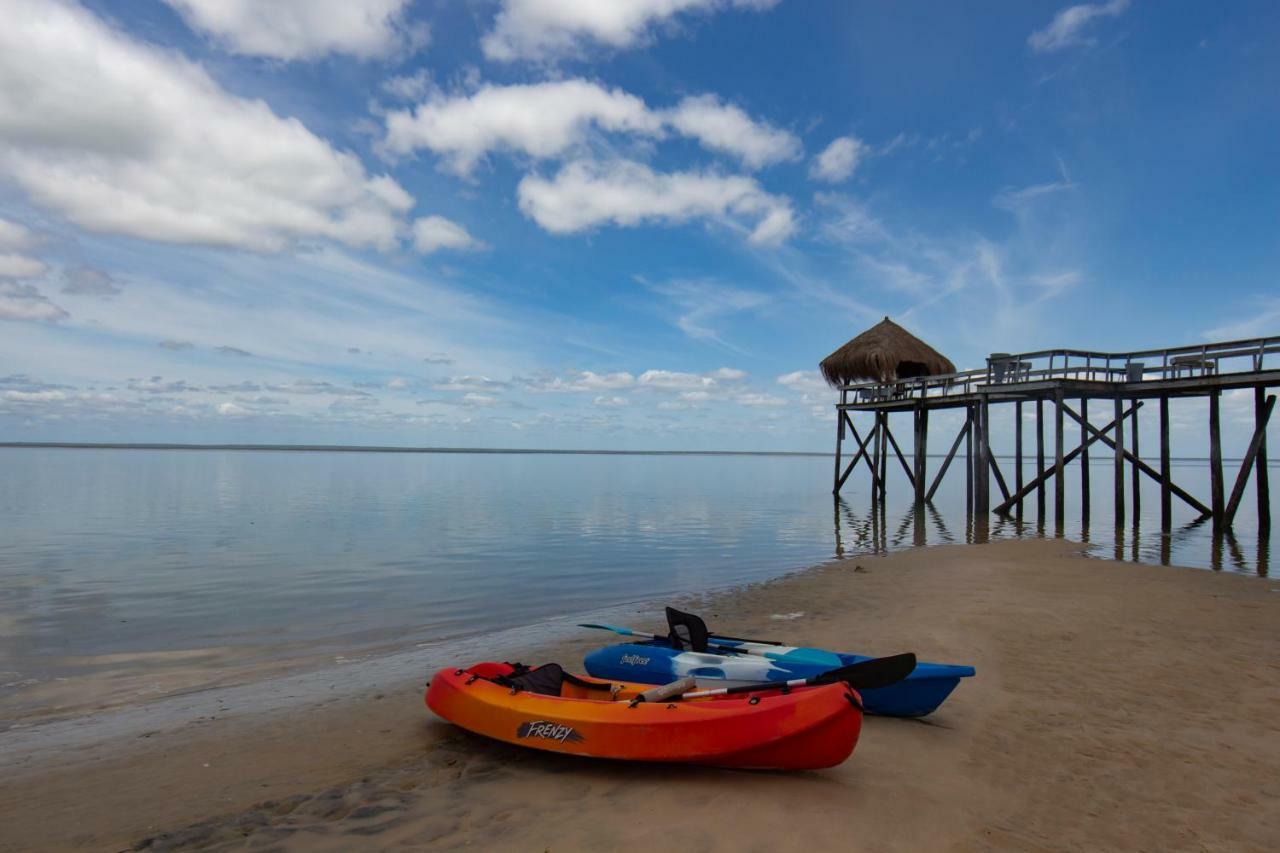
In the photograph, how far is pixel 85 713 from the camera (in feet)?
22.2

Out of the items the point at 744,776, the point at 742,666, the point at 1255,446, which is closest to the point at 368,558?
the point at 742,666

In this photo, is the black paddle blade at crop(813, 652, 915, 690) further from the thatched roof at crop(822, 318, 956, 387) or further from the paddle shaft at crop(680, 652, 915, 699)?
the thatched roof at crop(822, 318, 956, 387)

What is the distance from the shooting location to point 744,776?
464 centimetres

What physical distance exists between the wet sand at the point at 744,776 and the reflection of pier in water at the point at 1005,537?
352 inches

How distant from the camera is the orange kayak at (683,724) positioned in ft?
14.5

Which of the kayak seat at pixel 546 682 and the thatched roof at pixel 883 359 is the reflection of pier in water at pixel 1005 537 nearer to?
the thatched roof at pixel 883 359

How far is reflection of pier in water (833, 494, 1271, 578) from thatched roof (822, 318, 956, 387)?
508 centimetres

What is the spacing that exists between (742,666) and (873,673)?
1281mm

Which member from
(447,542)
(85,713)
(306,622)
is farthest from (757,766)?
(447,542)

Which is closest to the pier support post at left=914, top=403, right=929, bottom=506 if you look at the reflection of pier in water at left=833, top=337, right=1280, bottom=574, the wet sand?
the reflection of pier in water at left=833, top=337, right=1280, bottom=574

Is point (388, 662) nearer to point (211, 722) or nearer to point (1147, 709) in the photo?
point (211, 722)

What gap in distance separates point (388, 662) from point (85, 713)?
2.77 metres

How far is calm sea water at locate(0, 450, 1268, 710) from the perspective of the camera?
9.88 m

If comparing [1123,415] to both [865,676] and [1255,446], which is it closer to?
[1255,446]
